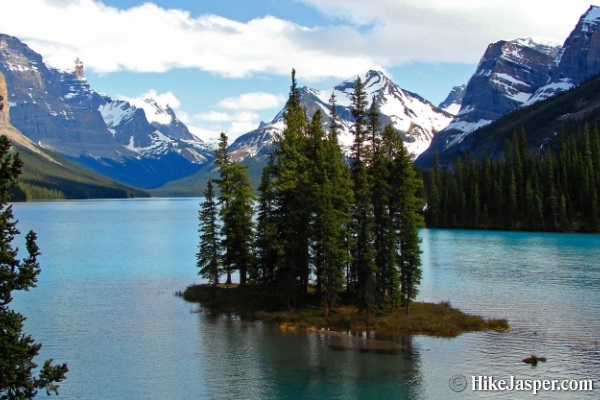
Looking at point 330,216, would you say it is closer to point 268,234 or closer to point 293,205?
point 293,205

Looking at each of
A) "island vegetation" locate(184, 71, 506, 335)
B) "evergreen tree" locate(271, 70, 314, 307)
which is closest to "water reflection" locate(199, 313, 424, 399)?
"island vegetation" locate(184, 71, 506, 335)

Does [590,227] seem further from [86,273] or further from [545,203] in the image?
[86,273]

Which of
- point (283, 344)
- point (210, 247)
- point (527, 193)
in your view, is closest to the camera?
point (283, 344)

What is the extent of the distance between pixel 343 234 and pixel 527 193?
396ft

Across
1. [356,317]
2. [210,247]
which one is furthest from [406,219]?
[210,247]

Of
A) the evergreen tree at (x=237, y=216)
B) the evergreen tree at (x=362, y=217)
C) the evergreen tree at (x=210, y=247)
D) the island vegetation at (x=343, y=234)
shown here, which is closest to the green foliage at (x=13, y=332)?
the evergreen tree at (x=362, y=217)

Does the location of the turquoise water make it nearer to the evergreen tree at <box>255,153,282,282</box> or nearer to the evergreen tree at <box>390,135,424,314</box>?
the evergreen tree at <box>255,153,282,282</box>

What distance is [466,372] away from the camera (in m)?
37.7

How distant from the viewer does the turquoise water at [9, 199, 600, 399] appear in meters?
35.9

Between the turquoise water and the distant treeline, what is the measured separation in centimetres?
7148

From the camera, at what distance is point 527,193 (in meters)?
158

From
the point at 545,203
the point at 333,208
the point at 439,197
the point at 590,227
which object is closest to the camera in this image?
the point at 333,208

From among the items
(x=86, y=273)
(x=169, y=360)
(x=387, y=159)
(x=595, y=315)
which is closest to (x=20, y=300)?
Result: (x=86, y=273)

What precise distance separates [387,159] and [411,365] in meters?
22.4
